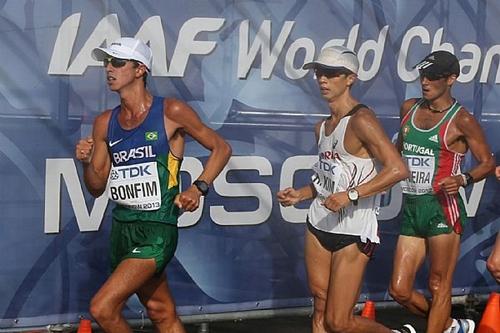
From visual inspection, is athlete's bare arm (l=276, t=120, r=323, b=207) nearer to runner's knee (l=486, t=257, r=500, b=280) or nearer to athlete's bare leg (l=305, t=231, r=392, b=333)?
athlete's bare leg (l=305, t=231, r=392, b=333)

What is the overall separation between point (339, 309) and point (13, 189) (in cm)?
201

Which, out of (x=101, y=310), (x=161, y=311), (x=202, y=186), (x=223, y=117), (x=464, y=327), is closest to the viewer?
(x=101, y=310)

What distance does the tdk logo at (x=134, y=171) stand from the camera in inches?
283

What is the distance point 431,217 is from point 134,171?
2171mm

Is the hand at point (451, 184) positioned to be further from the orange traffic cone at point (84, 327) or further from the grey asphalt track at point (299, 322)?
the orange traffic cone at point (84, 327)

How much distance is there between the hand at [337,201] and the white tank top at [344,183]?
0.77ft

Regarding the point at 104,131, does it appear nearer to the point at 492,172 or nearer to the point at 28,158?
the point at 28,158

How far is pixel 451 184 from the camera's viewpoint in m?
8.38

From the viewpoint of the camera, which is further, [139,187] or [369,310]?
[369,310]

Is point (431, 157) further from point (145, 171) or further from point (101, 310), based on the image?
point (101, 310)

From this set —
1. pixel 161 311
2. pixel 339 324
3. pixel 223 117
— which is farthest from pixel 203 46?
pixel 339 324

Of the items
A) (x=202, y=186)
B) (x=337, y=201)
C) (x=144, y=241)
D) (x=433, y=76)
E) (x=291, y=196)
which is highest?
Answer: (x=433, y=76)

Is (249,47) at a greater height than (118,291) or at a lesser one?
greater

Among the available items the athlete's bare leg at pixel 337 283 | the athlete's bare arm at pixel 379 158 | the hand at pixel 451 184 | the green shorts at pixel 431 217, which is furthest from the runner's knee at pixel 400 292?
the athlete's bare arm at pixel 379 158
